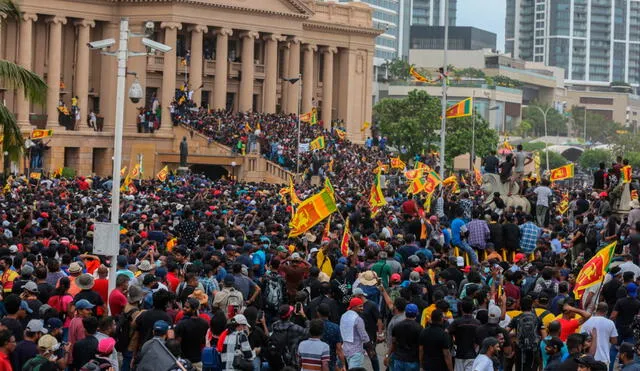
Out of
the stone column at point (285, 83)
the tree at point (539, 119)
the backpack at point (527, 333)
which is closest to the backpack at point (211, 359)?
the backpack at point (527, 333)

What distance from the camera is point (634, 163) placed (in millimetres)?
147750

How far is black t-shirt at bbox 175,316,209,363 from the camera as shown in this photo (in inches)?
808

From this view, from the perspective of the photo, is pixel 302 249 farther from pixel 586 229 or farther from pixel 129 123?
pixel 129 123

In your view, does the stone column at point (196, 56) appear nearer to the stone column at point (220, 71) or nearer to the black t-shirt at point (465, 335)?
the stone column at point (220, 71)

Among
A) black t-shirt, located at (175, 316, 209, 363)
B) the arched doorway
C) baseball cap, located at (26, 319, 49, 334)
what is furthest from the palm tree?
the arched doorway

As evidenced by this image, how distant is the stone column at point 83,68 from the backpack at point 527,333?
5886cm

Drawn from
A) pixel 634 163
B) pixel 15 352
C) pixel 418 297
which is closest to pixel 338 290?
pixel 418 297

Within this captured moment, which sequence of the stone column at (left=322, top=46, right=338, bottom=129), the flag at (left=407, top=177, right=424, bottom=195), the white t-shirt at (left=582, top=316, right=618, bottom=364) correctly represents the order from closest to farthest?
1. the white t-shirt at (left=582, top=316, right=618, bottom=364)
2. the flag at (left=407, top=177, right=424, bottom=195)
3. the stone column at (left=322, top=46, right=338, bottom=129)

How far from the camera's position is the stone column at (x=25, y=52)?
248ft

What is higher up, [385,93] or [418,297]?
[385,93]

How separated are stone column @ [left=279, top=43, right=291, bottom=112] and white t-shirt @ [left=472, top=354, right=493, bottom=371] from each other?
68.3m

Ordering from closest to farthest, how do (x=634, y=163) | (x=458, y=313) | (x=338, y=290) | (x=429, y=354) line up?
1. (x=429, y=354)
2. (x=458, y=313)
3. (x=338, y=290)
4. (x=634, y=163)

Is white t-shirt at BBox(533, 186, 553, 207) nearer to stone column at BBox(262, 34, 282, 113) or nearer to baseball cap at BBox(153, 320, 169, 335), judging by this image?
baseball cap at BBox(153, 320, 169, 335)

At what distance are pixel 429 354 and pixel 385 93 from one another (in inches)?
5636
